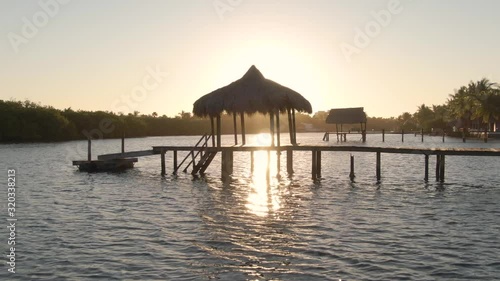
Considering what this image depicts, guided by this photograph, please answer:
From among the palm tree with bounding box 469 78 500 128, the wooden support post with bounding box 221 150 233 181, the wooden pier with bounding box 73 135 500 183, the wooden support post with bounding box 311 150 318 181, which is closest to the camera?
the wooden pier with bounding box 73 135 500 183

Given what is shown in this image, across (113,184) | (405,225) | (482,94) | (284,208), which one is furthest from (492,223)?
(482,94)

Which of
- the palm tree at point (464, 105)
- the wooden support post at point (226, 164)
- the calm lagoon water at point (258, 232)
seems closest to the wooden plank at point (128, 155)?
the wooden support post at point (226, 164)

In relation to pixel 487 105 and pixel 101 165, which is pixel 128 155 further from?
pixel 487 105

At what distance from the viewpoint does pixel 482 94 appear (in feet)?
260

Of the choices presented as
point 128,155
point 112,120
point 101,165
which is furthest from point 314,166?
point 112,120

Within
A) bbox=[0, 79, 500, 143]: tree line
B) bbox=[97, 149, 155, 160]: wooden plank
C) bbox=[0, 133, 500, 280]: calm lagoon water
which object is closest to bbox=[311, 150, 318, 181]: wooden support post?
bbox=[0, 133, 500, 280]: calm lagoon water

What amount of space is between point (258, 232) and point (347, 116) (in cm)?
7088

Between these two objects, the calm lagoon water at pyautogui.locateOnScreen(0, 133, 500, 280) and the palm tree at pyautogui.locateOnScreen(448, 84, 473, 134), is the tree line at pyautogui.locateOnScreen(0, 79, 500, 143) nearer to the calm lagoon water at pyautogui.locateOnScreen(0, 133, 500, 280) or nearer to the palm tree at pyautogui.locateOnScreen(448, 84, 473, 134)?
the palm tree at pyautogui.locateOnScreen(448, 84, 473, 134)

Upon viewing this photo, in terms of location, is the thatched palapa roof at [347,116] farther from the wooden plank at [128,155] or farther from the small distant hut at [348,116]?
the wooden plank at [128,155]

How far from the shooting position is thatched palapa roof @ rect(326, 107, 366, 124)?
269 feet

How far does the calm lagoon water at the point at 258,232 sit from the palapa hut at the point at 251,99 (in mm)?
4911

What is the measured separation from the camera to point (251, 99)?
29328 mm

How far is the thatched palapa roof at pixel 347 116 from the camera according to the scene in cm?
8212

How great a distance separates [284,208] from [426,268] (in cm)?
855
